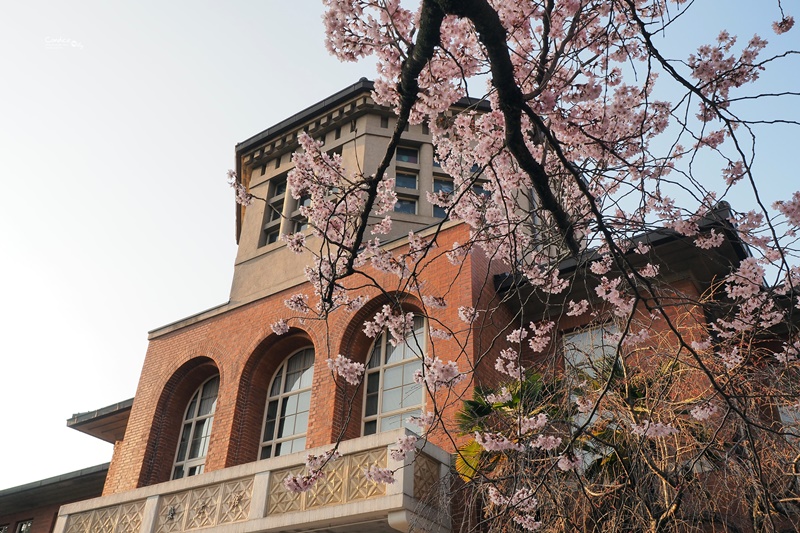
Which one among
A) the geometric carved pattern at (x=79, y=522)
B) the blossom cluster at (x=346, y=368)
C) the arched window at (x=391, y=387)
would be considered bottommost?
the blossom cluster at (x=346, y=368)

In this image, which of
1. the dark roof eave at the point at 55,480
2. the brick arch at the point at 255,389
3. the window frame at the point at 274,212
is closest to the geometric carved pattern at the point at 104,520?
the brick arch at the point at 255,389

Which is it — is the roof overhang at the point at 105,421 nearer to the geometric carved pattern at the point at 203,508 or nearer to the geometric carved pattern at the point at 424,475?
the geometric carved pattern at the point at 203,508

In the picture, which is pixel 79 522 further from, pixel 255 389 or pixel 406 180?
pixel 406 180

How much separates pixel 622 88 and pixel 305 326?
9.69 metres

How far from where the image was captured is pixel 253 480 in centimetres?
1145

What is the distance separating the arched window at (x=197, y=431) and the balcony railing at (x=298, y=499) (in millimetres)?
2509

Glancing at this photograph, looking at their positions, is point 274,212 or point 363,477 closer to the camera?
point 363,477

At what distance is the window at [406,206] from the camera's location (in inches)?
721

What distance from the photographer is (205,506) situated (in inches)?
464

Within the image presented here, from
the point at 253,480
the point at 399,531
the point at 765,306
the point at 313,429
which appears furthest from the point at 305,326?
the point at 765,306

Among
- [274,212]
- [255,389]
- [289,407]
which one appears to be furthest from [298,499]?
[274,212]

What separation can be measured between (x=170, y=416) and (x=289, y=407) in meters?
3.24

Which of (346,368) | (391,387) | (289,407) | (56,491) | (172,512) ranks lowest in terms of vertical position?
(346,368)

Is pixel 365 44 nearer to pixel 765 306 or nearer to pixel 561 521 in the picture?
pixel 765 306
